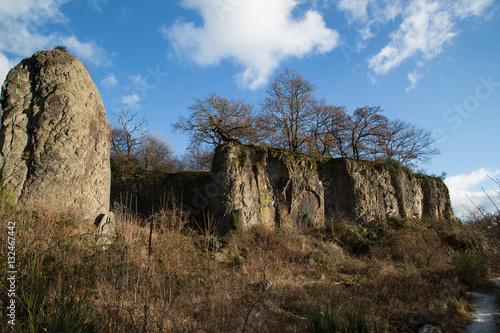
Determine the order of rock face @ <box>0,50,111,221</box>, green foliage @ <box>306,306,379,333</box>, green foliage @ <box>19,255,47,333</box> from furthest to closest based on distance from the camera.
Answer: rock face @ <box>0,50,111,221</box> < green foliage @ <box>306,306,379,333</box> < green foliage @ <box>19,255,47,333</box>

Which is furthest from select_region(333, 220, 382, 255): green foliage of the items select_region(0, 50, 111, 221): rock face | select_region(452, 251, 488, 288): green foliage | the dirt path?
select_region(0, 50, 111, 221): rock face

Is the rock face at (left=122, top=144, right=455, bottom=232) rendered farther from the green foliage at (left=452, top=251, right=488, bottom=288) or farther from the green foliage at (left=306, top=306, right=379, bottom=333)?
the green foliage at (left=306, top=306, right=379, bottom=333)

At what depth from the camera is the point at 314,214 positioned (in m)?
13.8

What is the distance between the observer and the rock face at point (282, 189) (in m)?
12.1

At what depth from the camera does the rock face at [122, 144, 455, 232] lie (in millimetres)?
12125

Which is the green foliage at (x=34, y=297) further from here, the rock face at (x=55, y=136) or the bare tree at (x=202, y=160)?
the bare tree at (x=202, y=160)

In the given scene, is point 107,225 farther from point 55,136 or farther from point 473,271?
point 473,271

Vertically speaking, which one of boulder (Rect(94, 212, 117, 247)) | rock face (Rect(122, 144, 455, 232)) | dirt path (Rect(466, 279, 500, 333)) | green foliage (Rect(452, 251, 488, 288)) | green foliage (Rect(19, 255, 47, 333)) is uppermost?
rock face (Rect(122, 144, 455, 232))

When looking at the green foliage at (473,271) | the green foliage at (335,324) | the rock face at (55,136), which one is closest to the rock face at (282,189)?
the rock face at (55,136)

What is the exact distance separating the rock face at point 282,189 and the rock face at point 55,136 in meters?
2.96

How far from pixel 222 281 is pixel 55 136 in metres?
6.29

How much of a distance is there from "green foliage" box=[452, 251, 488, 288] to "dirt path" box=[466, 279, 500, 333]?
0.39 m

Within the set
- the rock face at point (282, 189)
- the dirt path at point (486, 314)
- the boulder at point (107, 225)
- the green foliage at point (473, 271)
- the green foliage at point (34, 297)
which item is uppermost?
the rock face at point (282, 189)

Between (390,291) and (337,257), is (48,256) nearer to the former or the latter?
(390,291)
